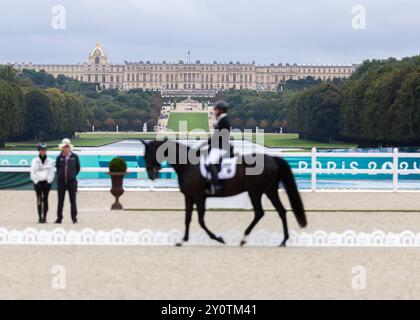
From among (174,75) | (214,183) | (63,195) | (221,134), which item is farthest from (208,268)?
(174,75)

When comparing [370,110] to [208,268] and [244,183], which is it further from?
[208,268]

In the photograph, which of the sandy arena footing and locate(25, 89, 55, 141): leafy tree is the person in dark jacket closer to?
the sandy arena footing

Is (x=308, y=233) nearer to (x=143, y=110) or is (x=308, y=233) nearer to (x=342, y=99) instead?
(x=342, y=99)

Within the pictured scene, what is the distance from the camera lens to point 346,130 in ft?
209

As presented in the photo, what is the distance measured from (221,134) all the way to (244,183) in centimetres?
79

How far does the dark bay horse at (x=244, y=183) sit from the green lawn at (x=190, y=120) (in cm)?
8662

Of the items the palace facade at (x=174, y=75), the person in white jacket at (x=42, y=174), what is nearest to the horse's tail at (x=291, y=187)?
the person in white jacket at (x=42, y=174)

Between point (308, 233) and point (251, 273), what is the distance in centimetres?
389

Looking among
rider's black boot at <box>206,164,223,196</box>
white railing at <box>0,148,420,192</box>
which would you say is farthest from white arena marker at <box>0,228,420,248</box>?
white railing at <box>0,148,420,192</box>

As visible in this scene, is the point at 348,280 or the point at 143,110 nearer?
the point at 348,280

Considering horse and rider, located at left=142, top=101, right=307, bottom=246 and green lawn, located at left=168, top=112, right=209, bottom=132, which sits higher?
horse and rider, located at left=142, top=101, right=307, bottom=246

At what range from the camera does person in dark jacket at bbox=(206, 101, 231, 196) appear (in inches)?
511

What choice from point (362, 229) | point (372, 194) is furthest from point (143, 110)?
point (362, 229)

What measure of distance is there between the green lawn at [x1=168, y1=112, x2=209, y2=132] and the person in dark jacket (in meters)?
86.8
